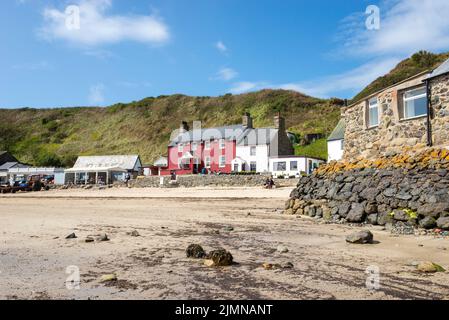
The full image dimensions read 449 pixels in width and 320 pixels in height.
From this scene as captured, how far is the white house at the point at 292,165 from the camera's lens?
50.1 metres

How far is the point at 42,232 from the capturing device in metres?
11.6

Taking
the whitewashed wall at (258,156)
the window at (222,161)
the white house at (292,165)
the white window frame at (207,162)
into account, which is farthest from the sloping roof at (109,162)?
the white house at (292,165)

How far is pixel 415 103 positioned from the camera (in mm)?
14914

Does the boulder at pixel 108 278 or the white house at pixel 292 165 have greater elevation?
the white house at pixel 292 165

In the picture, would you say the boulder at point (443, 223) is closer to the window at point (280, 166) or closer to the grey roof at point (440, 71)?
the grey roof at point (440, 71)

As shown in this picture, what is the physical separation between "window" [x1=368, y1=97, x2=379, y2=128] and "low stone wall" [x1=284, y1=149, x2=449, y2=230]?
2.09 meters

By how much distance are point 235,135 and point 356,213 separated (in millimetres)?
48042

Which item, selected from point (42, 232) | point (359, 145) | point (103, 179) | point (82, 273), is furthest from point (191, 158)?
point (82, 273)

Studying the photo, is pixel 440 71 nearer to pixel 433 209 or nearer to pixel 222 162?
pixel 433 209

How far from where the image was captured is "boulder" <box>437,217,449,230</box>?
11.5 metres

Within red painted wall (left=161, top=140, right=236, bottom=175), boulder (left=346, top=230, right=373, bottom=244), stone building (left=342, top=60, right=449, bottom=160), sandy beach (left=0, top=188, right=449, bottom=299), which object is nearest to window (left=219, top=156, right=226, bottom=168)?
red painted wall (left=161, top=140, right=236, bottom=175)

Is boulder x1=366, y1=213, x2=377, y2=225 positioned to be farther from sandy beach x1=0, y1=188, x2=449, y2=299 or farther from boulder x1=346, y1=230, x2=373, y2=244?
boulder x1=346, y1=230, x2=373, y2=244

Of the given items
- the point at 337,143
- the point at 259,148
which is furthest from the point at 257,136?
the point at 337,143
